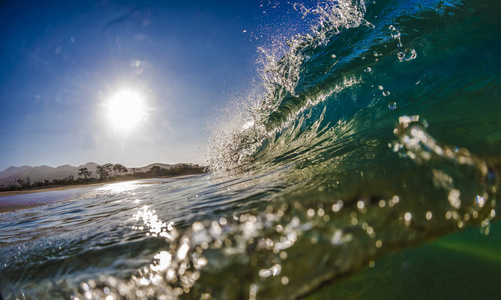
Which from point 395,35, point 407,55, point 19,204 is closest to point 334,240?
point 407,55

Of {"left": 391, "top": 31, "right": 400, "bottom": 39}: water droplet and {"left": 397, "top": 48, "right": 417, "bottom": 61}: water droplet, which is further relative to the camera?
{"left": 391, "top": 31, "right": 400, "bottom": 39}: water droplet

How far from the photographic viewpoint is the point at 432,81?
242cm

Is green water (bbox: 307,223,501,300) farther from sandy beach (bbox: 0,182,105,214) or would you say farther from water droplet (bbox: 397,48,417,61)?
sandy beach (bbox: 0,182,105,214)

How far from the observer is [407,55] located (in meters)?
2.96

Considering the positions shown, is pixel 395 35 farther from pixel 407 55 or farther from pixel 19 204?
pixel 19 204

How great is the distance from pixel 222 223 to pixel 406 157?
2.83 ft

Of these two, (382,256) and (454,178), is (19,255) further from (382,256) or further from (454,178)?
(454,178)

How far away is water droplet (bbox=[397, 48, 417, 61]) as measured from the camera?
2.83 meters

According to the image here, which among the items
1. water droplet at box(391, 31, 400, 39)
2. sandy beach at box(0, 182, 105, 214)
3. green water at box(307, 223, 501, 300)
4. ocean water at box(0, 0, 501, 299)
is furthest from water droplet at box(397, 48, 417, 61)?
sandy beach at box(0, 182, 105, 214)

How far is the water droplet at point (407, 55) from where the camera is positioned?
9.29ft

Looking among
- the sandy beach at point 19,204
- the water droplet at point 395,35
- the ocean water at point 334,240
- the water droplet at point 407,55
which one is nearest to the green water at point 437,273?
the ocean water at point 334,240

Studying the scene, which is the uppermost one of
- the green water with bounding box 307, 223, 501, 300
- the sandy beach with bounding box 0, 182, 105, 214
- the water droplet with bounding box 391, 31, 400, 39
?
the water droplet with bounding box 391, 31, 400, 39

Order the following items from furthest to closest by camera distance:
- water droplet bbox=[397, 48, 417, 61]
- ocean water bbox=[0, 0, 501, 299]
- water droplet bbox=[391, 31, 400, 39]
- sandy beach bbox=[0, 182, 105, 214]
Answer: sandy beach bbox=[0, 182, 105, 214], water droplet bbox=[391, 31, 400, 39], water droplet bbox=[397, 48, 417, 61], ocean water bbox=[0, 0, 501, 299]

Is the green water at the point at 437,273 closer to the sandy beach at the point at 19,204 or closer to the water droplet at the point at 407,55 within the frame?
the water droplet at the point at 407,55
